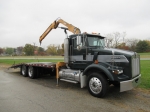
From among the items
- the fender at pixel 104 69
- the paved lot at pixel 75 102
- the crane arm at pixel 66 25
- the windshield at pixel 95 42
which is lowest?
the paved lot at pixel 75 102

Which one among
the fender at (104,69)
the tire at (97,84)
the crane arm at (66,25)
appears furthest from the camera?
the crane arm at (66,25)

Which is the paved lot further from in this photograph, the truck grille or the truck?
the truck grille

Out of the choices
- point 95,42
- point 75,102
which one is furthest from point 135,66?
point 75,102

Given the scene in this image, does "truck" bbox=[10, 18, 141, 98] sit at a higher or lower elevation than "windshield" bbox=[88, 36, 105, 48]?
lower

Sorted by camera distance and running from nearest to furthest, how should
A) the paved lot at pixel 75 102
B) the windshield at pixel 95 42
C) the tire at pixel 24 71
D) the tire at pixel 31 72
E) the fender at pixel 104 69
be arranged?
1. the paved lot at pixel 75 102
2. the fender at pixel 104 69
3. the windshield at pixel 95 42
4. the tire at pixel 31 72
5. the tire at pixel 24 71

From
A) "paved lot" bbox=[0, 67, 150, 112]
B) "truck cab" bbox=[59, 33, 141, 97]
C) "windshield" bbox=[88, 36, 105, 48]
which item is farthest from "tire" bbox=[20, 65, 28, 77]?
"windshield" bbox=[88, 36, 105, 48]

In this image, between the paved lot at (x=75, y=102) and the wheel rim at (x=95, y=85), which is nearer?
the paved lot at (x=75, y=102)

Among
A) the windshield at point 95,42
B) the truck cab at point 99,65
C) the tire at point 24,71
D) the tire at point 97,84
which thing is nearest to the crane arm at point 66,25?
the truck cab at point 99,65

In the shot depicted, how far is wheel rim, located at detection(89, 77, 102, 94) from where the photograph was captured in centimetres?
525

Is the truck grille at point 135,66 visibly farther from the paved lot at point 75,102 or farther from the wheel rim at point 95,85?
the wheel rim at point 95,85

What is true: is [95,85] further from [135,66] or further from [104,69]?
[135,66]

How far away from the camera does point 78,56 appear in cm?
655

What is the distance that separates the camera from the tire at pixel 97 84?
202 inches

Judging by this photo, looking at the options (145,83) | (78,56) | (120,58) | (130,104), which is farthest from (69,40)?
(145,83)
